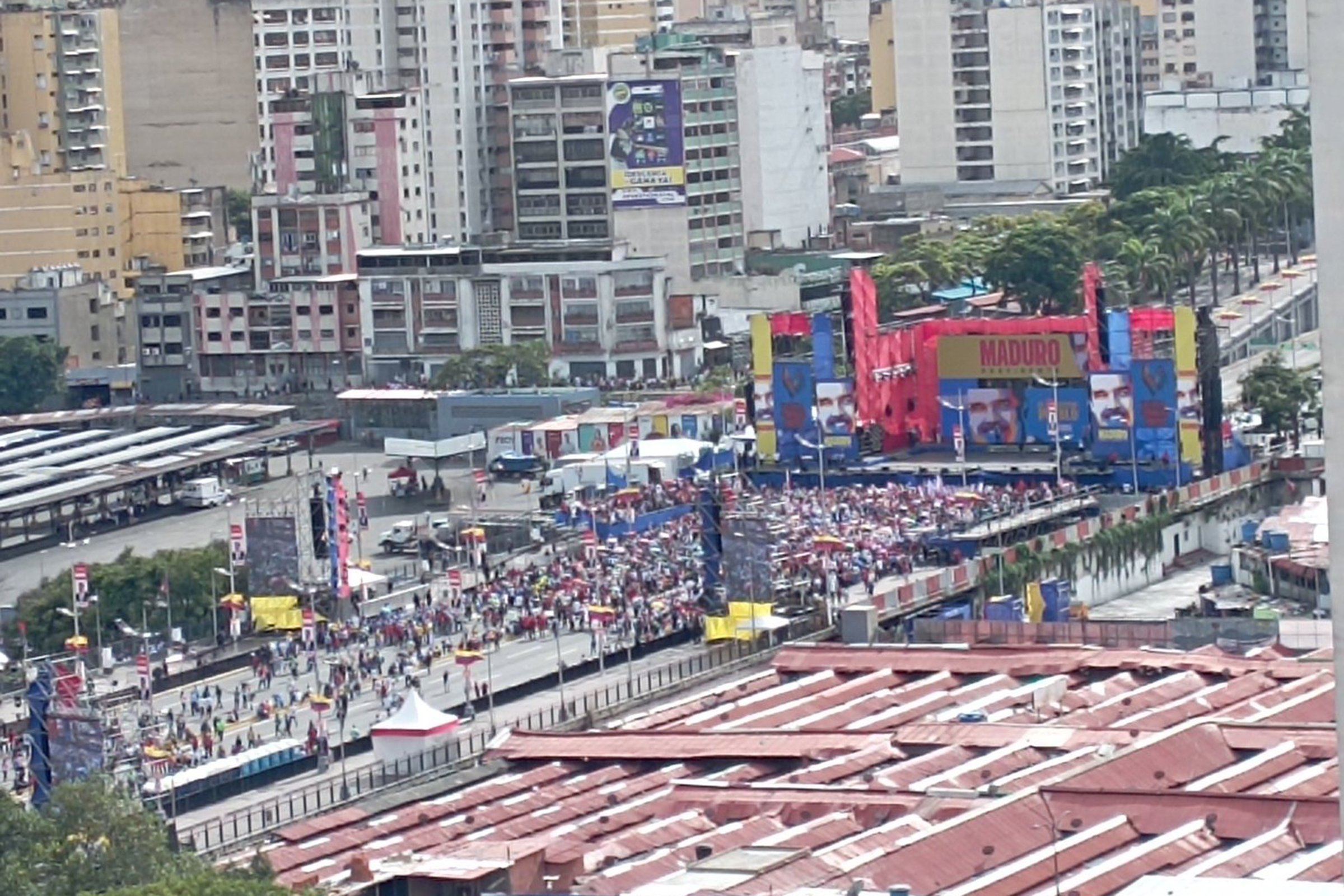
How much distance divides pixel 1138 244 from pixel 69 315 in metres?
22.8

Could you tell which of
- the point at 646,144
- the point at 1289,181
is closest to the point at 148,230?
the point at 646,144

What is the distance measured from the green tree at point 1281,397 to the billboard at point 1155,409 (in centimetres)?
414

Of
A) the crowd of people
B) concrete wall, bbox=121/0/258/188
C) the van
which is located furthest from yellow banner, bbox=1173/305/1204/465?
concrete wall, bbox=121/0/258/188

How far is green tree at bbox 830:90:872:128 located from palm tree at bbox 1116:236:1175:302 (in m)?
37.1

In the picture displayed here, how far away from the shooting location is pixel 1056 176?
110688 millimetres

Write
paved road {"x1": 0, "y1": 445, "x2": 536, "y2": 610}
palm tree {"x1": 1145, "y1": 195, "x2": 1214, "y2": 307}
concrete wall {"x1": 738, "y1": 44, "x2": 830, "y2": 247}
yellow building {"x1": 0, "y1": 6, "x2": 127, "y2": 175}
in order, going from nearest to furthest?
1. paved road {"x1": 0, "y1": 445, "x2": 536, "y2": 610}
2. palm tree {"x1": 1145, "y1": 195, "x2": 1214, "y2": 307}
3. concrete wall {"x1": 738, "y1": 44, "x2": 830, "y2": 247}
4. yellow building {"x1": 0, "y1": 6, "x2": 127, "y2": 175}

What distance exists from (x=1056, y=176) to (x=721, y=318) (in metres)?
22.1

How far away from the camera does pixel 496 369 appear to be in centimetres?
8306

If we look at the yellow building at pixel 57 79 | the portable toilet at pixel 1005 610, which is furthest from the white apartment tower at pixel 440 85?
the portable toilet at pixel 1005 610

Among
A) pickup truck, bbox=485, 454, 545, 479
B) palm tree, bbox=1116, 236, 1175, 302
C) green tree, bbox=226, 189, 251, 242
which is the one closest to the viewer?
pickup truck, bbox=485, 454, 545, 479

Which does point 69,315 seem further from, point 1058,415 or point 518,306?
point 1058,415

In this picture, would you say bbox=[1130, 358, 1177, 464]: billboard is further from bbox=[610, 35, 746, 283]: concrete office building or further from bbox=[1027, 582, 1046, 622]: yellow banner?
bbox=[610, 35, 746, 283]: concrete office building

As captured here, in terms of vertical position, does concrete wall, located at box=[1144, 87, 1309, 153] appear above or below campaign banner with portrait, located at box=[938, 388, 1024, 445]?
above

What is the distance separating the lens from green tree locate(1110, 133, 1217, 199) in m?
102
